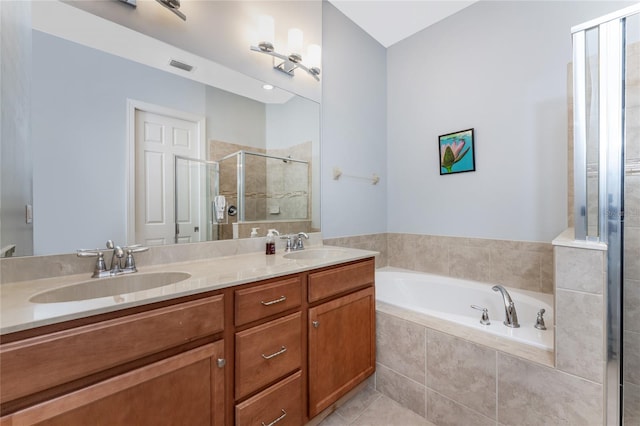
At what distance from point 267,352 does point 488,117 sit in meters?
2.32

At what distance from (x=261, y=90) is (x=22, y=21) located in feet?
3.56

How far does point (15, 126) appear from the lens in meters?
0.97

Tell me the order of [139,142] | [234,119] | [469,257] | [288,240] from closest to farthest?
[139,142] → [234,119] → [288,240] → [469,257]

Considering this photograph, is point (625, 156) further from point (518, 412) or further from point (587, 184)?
point (518, 412)

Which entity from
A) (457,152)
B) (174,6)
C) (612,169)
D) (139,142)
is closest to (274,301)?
(139,142)

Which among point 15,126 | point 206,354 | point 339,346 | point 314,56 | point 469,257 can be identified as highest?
point 314,56

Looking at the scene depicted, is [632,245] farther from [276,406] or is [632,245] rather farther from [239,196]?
[239,196]

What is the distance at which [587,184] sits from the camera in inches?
43.4

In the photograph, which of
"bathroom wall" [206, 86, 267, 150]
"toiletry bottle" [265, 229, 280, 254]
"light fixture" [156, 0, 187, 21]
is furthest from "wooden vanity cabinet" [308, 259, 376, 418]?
A: "light fixture" [156, 0, 187, 21]

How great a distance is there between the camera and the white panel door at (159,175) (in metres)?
1.30

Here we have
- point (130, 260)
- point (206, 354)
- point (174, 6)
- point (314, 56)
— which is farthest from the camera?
point (314, 56)

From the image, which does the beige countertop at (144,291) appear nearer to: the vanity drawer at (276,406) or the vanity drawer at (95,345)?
the vanity drawer at (95,345)

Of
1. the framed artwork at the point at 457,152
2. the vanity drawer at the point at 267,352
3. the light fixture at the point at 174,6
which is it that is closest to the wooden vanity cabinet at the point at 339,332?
the vanity drawer at the point at 267,352

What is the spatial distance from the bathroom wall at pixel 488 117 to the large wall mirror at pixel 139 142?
53.9 inches
